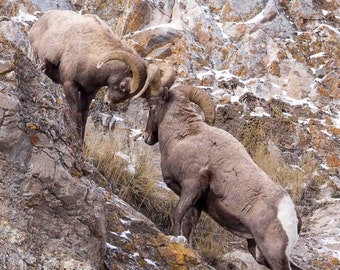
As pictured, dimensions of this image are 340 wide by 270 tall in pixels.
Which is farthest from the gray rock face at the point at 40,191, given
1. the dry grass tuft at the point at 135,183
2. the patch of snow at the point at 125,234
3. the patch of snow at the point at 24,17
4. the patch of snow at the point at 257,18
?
the patch of snow at the point at 257,18

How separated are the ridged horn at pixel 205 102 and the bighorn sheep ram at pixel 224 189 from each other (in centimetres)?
29

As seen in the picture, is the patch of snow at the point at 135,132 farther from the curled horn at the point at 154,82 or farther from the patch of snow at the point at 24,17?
the patch of snow at the point at 24,17

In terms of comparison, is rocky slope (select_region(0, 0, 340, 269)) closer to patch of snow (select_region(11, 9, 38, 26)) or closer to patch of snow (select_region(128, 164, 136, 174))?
patch of snow (select_region(11, 9, 38, 26))

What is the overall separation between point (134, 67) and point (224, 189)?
1.99 m

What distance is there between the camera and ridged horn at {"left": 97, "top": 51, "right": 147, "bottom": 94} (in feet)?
23.2

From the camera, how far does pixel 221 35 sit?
1163cm

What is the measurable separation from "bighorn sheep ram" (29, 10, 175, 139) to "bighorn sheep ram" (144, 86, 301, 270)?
1.84 ft

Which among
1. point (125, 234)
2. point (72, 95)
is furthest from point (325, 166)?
point (125, 234)

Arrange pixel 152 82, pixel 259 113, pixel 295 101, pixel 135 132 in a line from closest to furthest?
pixel 152 82 < pixel 135 132 < pixel 259 113 < pixel 295 101

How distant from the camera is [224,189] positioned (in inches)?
240

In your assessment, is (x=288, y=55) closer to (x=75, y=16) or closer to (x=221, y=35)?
(x=221, y=35)

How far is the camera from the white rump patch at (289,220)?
5527 mm

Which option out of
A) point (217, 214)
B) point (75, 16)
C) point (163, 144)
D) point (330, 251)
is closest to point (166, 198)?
point (163, 144)

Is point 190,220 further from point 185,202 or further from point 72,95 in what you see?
point 72,95
